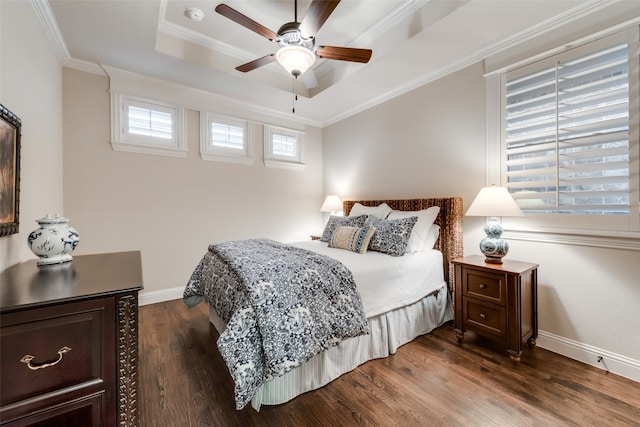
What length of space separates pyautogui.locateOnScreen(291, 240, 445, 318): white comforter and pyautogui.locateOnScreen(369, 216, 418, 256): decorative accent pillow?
0.24ft

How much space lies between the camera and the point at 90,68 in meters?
2.82

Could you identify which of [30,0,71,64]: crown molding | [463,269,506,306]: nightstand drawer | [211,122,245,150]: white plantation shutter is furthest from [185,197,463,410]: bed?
[30,0,71,64]: crown molding

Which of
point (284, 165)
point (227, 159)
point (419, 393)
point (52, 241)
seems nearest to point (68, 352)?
point (52, 241)

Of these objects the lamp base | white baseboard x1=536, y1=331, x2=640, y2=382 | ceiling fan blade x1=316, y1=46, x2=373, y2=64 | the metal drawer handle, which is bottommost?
white baseboard x1=536, y1=331, x2=640, y2=382

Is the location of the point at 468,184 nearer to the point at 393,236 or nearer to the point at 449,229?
the point at 449,229

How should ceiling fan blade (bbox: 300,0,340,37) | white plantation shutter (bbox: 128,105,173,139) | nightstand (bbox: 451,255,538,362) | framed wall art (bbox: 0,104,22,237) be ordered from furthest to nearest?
white plantation shutter (bbox: 128,105,173,139) < nightstand (bbox: 451,255,538,362) < ceiling fan blade (bbox: 300,0,340,37) < framed wall art (bbox: 0,104,22,237)

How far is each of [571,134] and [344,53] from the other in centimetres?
187

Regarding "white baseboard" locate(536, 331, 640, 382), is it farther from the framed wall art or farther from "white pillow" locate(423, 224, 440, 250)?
the framed wall art

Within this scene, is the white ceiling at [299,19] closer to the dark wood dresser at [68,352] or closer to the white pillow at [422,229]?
the white pillow at [422,229]

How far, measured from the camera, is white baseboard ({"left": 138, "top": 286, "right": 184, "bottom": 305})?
10.4ft

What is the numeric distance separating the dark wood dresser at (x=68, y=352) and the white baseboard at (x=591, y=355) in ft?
9.47

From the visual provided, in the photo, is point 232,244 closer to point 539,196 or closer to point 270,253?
point 270,253

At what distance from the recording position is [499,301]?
2.04 metres

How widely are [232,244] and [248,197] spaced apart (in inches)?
59.6
